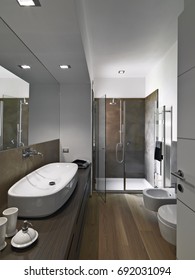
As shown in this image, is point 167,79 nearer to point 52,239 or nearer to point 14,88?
point 14,88

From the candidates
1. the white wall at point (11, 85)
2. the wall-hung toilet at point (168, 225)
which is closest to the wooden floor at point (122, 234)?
the wall-hung toilet at point (168, 225)

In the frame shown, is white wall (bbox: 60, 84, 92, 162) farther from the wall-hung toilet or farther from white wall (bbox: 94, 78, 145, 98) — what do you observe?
the wall-hung toilet

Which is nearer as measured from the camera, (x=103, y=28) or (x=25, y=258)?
(x=25, y=258)

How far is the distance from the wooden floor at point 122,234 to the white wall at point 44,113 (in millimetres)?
1382

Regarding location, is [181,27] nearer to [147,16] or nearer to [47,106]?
[147,16]

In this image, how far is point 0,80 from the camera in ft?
4.46

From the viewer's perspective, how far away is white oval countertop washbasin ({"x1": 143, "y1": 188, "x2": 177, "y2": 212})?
2.26m

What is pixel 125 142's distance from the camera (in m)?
4.18

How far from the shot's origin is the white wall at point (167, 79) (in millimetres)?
2539

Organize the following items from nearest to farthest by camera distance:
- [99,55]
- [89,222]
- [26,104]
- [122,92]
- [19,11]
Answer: [19,11]
[26,104]
[89,222]
[99,55]
[122,92]

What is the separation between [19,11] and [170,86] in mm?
2316

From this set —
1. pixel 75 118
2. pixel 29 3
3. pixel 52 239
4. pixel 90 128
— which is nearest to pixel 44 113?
pixel 75 118

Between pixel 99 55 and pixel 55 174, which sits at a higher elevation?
pixel 99 55
